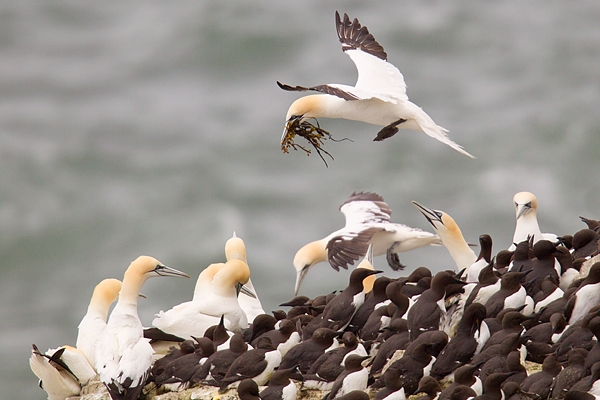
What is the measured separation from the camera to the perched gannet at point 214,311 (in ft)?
36.6

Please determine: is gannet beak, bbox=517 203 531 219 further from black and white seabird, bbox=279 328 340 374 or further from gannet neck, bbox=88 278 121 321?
gannet neck, bbox=88 278 121 321

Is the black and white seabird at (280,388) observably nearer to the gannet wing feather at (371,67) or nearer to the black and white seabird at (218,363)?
the black and white seabird at (218,363)

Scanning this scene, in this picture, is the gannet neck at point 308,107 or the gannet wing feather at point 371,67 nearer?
the gannet neck at point 308,107

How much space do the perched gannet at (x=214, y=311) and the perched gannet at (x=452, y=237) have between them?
7.87ft

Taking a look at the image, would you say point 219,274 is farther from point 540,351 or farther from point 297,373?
point 540,351

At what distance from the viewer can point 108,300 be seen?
38.9 feet

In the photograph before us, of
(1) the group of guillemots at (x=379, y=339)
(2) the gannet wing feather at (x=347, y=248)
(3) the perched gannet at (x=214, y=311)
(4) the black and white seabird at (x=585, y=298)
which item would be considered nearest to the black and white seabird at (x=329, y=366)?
(1) the group of guillemots at (x=379, y=339)

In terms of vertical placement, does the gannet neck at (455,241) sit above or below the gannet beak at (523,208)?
below

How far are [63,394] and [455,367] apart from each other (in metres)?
3.72

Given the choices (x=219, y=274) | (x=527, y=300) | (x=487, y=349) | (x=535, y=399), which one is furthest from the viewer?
(x=219, y=274)

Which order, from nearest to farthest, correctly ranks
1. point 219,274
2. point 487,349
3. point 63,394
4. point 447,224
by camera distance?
point 487,349, point 63,394, point 219,274, point 447,224

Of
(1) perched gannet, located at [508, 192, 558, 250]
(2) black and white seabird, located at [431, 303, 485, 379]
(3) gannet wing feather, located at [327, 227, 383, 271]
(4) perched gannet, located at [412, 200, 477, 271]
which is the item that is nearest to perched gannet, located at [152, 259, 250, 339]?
(3) gannet wing feather, located at [327, 227, 383, 271]

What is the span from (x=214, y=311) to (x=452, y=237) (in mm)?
3061

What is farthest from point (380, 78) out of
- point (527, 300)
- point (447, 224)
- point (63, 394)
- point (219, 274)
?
point (63, 394)
